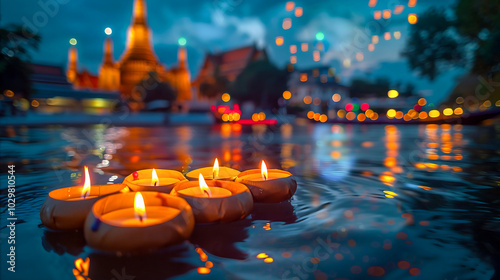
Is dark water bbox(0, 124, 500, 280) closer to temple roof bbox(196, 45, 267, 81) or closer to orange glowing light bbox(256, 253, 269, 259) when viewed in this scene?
orange glowing light bbox(256, 253, 269, 259)

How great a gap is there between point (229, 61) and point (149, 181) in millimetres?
66881


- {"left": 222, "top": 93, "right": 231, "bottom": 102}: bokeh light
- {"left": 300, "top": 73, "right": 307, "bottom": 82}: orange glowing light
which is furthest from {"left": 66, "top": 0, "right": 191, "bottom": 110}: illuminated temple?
{"left": 300, "top": 73, "right": 307, "bottom": 82}: orange glowing light

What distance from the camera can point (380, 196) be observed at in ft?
14.1

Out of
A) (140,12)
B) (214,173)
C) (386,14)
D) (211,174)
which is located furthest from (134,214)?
(140,12)

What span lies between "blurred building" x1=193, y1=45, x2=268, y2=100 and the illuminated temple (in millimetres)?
3744

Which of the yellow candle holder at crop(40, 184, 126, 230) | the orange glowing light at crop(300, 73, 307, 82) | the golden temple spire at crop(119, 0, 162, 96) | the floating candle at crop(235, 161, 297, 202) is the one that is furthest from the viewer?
the golden temple spire at crop(119, 0, 162, 96)

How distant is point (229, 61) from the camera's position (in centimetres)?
6856

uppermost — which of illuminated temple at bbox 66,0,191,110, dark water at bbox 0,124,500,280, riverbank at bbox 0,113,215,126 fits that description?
illuminated temple at bbox 66,0,191,110

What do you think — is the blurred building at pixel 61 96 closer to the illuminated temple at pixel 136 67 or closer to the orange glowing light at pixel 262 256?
the illuminated temple at pixel 136 67

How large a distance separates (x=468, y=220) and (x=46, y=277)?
3.55 m

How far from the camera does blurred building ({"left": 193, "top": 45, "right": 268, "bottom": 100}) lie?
209 feet

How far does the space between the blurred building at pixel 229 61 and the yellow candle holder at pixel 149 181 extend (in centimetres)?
5452

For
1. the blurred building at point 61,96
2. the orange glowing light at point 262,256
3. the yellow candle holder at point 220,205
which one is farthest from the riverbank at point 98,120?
the orange glowing light at point 262,256

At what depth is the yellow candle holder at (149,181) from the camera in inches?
131
